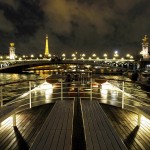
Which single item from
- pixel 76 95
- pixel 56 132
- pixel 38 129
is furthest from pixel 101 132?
pixel 76 95

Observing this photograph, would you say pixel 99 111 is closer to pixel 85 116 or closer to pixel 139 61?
pixel 85 116

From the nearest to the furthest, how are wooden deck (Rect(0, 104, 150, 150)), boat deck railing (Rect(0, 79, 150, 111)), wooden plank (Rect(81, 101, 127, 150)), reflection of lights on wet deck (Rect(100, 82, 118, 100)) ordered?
wooden plank (Rect(81, 101, 127, 150)) → wooden deck (Rect(0, 104, 150, 150)) → boat deck railing (Rect(0, 79, 150, 111)) → reflection of lights on wet deck (Rect(100, 82, 118, 100))

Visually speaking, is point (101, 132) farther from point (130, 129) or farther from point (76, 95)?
point (76, 95)

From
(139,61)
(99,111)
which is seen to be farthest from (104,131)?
(139,61)

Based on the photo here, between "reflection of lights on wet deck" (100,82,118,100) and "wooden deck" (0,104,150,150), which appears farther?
"reflection of lights on wet deck" (100,82,118,100)

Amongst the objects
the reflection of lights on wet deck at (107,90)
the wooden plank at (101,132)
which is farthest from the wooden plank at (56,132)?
the reflection of lights on wet deck at (107,90)

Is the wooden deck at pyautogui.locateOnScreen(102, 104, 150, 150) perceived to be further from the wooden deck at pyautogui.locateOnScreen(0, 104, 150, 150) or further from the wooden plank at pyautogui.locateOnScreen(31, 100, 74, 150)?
the wooden plank at pyautogui.locateOnScreen(31, 100, 74, 150)

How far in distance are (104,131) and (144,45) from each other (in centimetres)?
12555

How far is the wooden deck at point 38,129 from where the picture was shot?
5102 mm

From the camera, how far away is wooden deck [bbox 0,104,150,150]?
5102mm

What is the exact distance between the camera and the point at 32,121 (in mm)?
6867

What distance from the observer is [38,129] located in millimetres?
6094

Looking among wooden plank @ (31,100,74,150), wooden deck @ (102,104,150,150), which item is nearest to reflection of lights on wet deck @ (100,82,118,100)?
wooden deck @ (102,104,150,150)

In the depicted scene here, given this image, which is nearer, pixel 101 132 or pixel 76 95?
pixel 101 132
